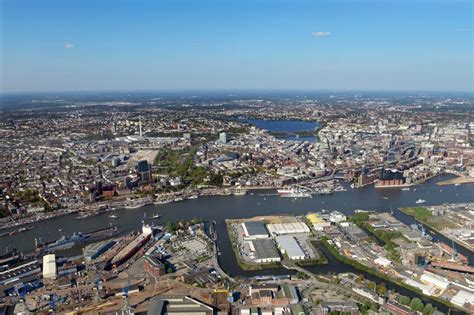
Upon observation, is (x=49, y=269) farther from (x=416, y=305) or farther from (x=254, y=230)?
(x=416, y=305)

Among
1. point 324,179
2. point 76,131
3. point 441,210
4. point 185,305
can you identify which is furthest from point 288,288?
point 76,131

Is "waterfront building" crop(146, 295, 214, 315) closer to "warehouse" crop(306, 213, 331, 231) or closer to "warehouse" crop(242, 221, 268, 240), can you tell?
"warehouse" crop(242, 221, 268, 240)

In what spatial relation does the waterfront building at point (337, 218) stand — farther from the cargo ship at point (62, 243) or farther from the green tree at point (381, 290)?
the cargo ship at point (62, 243)

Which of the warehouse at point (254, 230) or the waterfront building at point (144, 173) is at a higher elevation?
the waterfront building at point (144, 173)

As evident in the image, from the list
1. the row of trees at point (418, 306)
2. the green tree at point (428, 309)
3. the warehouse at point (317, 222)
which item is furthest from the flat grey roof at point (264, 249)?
the green tree at point (428, 309)

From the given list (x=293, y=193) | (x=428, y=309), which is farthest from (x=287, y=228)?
(x=428, y=309)

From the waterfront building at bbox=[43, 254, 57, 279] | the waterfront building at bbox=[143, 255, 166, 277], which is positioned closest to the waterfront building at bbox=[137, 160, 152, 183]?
the waterfront building at bbox=[143, 255, 166, 277]
